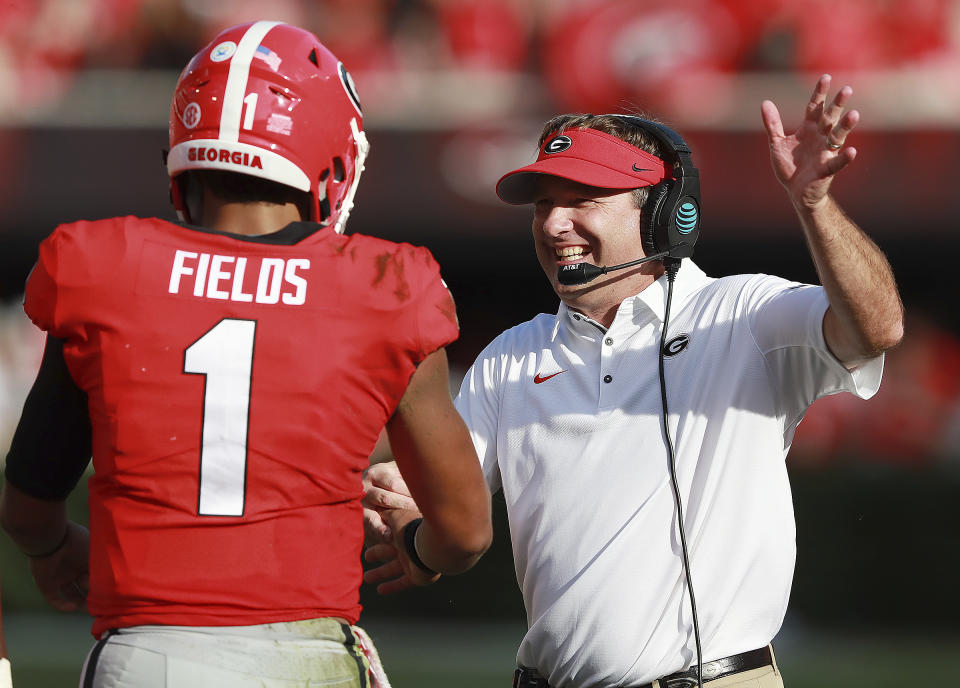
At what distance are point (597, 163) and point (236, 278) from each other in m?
1.41

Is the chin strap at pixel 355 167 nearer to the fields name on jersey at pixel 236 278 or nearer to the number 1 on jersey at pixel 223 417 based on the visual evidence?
the fields name on jersey at pixel 236 278

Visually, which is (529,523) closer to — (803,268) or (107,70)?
(107,70)

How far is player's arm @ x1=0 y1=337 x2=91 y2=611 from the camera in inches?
79.6

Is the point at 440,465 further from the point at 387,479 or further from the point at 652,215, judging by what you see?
the point at 652,215

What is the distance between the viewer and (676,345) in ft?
9.75

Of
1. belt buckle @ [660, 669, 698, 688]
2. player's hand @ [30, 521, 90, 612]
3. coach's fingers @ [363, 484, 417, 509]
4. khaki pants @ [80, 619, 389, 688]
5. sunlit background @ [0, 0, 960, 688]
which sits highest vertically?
sunlit background @ [0, 0, 960, 688]

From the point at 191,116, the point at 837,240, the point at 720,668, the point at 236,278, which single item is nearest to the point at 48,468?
the point at 236,278

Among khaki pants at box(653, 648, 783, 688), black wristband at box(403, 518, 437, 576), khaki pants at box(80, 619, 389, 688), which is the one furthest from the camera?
khaki pants at box(653, 648, 783, 688)

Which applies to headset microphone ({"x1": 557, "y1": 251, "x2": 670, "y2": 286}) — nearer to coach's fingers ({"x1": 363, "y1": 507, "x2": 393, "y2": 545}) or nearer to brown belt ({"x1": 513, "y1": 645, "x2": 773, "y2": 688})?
coach's fingers ({"x1": 363, "y1": 507, "x2": 393, "y2": 545})

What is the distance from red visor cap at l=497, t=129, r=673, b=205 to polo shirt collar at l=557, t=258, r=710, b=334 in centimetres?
26

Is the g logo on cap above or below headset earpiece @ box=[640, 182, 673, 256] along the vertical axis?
above

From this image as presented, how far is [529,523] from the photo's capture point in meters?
2.98

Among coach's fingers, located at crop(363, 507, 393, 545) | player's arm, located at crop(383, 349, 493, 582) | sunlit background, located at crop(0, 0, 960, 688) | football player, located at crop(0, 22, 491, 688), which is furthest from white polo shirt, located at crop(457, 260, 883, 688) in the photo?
sunlit background, located at crop(0, 0, 960, 688)

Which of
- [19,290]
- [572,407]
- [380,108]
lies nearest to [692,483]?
[572,407]
